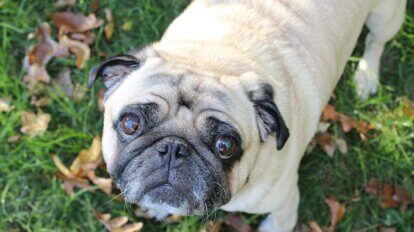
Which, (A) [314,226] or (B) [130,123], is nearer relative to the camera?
(B) [130,123]

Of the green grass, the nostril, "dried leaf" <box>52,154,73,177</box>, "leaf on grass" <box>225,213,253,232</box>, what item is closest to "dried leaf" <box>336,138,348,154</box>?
the green grass

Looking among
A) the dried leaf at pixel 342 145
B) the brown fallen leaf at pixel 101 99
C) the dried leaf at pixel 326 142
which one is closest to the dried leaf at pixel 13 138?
the brown fallen leaf at pixel 101 99

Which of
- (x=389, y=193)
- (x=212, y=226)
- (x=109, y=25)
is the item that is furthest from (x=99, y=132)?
(x=389, y=193)

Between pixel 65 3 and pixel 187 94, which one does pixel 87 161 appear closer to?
pixel 65 3

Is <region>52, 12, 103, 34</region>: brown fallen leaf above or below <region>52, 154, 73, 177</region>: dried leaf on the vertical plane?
above

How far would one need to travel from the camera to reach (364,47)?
443 centimetres

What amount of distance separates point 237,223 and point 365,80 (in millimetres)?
1439

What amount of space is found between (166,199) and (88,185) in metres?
1.37

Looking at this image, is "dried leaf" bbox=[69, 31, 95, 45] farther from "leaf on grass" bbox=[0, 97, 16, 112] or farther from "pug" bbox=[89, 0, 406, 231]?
"pug" bbox=[89, 0, 406, 231]

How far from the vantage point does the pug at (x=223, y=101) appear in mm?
2504

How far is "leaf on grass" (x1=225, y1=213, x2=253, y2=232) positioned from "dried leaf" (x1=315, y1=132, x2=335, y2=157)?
79 centimetres

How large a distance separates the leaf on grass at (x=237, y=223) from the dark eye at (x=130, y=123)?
4.75 ft

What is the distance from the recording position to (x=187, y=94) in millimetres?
2533

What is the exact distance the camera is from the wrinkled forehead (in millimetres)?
2496
